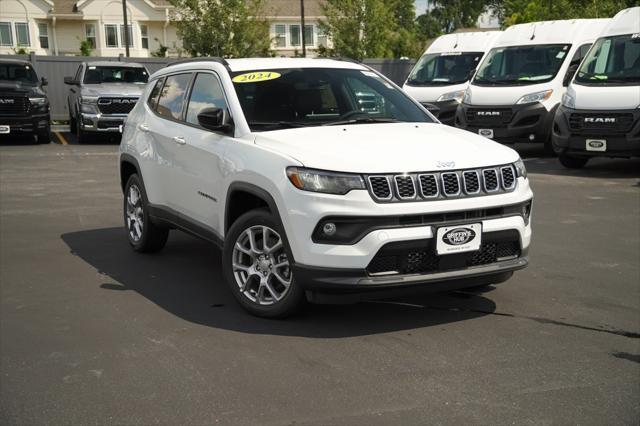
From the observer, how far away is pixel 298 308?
215 inches

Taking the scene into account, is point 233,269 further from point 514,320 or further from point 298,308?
point 514,320

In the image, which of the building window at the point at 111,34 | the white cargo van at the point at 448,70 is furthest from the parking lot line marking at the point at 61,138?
the building window at the point at 111,34

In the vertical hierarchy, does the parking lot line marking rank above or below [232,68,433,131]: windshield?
below

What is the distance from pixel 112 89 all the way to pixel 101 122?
91cm

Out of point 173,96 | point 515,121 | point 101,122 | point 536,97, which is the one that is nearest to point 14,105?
point 101,122

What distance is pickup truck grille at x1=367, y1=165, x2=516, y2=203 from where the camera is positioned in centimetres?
504

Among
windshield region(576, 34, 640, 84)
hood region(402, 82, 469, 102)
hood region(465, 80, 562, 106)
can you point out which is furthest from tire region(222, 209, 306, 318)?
hood region(402, 82, 469, 102)

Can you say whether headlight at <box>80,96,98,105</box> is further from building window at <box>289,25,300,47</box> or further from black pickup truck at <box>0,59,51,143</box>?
Answer: building window at <box>289,25,300,47</box>

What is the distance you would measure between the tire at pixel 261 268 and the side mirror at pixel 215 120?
2.46 feet

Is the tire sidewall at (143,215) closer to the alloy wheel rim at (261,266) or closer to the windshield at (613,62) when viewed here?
the alloy wheel rim at (261,266)

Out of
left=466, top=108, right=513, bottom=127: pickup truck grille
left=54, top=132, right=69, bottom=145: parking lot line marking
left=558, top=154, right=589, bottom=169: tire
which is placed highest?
left=466, top=108, right=513, bottom=127: pickup truck grille

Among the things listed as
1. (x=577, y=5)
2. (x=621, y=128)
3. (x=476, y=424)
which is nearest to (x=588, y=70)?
(x=621, y=128)

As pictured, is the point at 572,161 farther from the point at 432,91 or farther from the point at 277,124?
the point at 277,124

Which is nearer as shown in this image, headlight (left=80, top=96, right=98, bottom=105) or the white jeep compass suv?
the white jeep compass suv
